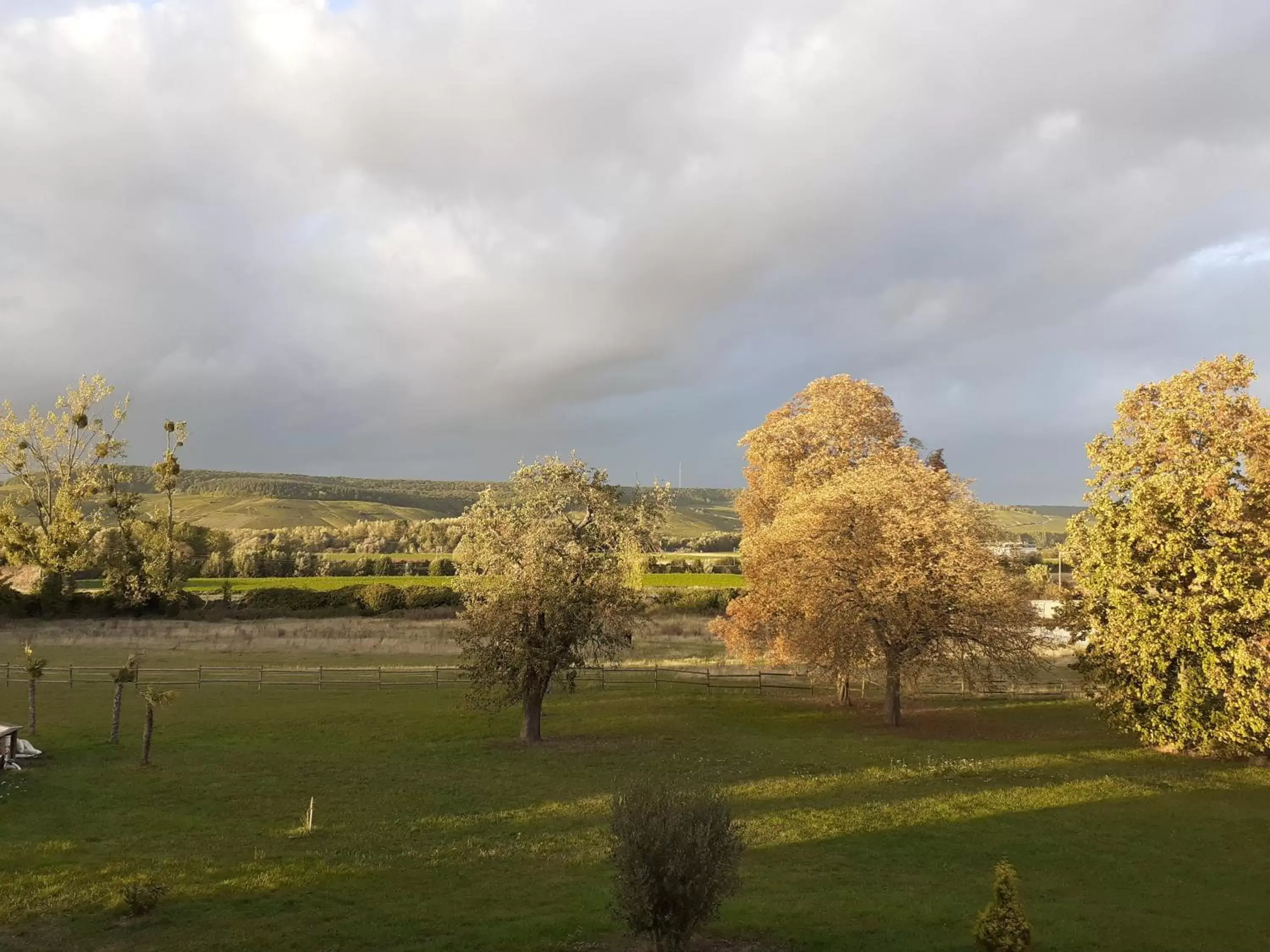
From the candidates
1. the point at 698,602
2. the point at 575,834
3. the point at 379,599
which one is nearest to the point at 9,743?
the point at 575,834

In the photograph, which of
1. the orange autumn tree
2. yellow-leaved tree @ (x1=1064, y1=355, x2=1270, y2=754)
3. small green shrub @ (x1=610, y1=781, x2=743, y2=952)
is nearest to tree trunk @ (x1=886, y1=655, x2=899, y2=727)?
the orange autumn tree

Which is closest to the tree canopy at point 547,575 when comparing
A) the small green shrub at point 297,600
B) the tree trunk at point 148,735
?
the tree trunk at point 148,735

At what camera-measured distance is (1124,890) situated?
47.6 ft

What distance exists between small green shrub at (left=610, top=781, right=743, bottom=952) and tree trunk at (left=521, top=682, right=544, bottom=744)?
681 inches

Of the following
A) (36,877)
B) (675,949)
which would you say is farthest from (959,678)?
(36,877)

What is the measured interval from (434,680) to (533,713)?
55.5 feet

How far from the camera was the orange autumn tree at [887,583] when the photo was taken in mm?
28812

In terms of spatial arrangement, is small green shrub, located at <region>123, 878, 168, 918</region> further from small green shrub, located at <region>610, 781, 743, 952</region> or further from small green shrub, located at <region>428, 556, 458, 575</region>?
small green shrub, located at <region>428, 556, 458, 575</region>

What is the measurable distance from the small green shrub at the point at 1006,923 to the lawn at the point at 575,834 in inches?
37.5

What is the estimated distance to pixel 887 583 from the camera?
95.9ft

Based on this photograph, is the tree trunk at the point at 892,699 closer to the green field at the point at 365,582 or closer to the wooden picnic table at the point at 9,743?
the wooden picnic table at the point at 9,743

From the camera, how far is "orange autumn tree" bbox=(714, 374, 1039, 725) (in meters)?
28.8

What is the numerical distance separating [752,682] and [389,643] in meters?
26.7

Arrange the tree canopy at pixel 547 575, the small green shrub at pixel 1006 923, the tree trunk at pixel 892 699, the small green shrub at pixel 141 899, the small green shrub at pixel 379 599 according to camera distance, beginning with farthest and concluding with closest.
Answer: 1. the small green shrub at pixel 379 599
2. the tree trunk at pixel 892 699
3. the tree canopy at pixel 547 575
4. the small green shrub at pixel 141 899
5. the small green shrub at pixel 1006 923
